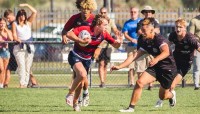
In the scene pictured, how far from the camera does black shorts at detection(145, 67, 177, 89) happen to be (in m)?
16.0

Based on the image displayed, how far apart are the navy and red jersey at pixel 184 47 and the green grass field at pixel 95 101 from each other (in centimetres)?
95

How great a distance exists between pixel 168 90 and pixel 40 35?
13.5 m

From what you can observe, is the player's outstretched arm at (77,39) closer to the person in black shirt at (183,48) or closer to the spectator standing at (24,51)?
the person in black shirt at (183,48)

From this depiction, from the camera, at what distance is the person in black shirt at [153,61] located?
608 inches

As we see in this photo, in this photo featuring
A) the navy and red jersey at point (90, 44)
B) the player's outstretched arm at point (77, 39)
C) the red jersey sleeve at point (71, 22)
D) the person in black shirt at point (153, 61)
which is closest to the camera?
the person in black shirt at point (153, 61)

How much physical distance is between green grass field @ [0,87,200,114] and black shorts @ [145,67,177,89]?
519 millimetres

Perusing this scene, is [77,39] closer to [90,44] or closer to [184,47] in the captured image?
[90,44]

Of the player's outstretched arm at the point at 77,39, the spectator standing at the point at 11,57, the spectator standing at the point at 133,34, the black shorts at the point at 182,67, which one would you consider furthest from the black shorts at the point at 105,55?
the player's outstretched arm at the point at 77,39

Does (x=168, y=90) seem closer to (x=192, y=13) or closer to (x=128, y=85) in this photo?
(x=128, y=85)

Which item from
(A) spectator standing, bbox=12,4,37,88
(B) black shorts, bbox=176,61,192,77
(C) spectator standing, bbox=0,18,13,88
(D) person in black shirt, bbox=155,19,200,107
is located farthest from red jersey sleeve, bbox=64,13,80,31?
(C) spectator standing, bbox=0,18,13,88

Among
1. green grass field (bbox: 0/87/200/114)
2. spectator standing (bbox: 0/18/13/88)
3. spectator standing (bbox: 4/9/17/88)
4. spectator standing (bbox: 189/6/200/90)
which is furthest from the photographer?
spectator standing (bbox: 4/9/17/88)

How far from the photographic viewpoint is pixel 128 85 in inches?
915

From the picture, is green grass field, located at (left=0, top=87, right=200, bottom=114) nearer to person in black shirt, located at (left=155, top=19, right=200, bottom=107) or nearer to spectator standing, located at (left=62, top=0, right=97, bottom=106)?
person in black shirt, located at (left=155, top=19, right=200, bottom=107)

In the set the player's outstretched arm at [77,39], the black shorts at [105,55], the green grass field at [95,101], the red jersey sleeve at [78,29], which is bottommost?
the green grass field at [95,101]
